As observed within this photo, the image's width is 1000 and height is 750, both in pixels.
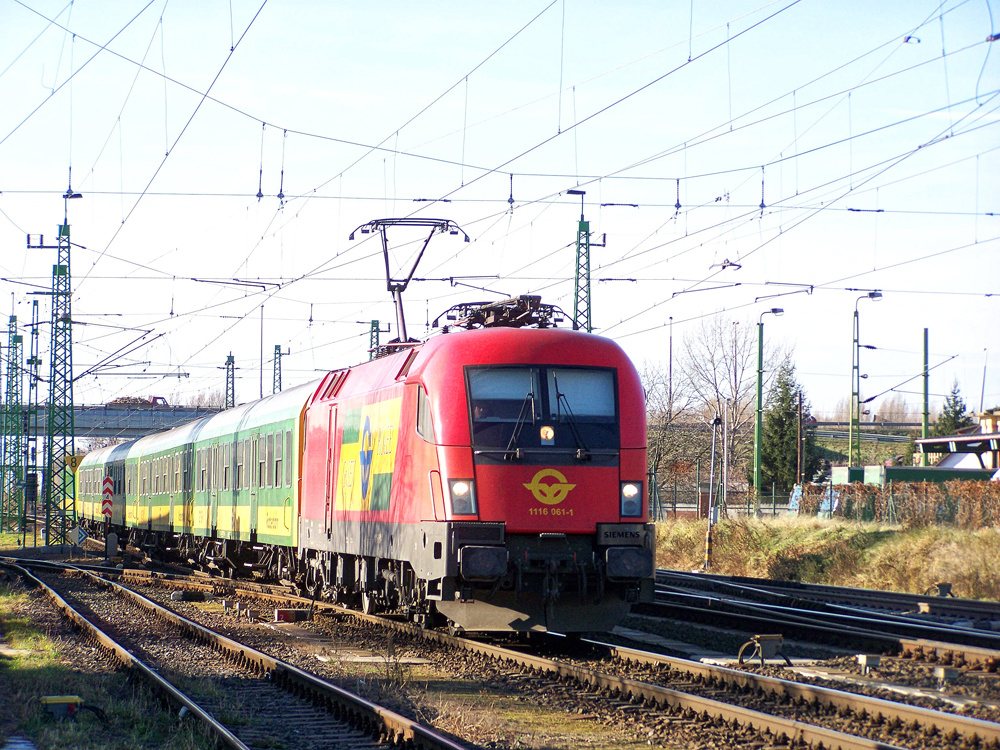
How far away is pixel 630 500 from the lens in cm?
1278

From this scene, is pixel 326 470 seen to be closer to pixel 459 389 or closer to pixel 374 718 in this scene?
pixel 459 389

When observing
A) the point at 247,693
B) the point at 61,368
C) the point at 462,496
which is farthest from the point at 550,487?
the point at 61,368

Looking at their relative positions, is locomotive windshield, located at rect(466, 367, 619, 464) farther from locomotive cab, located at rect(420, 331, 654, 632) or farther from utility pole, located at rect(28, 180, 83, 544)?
utility pole, located at rect(28, 180, 83, 544)

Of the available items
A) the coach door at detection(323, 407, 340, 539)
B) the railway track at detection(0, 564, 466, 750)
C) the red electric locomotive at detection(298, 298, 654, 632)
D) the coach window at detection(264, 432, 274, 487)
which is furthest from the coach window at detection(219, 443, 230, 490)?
the red electric locomotive at detection(298, 298, 654, 632)

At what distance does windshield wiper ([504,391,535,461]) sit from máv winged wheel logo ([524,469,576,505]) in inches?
13.1

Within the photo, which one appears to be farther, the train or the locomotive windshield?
the locomotive windshield

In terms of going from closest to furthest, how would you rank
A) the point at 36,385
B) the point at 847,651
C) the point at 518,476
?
the point at 518,476
the point at 847,651
the point at 36,385

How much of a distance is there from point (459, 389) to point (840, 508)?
25712 millimetres

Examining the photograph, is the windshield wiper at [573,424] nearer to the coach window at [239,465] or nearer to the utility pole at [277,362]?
the coach window at [239,465]

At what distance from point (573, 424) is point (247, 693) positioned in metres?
4.52

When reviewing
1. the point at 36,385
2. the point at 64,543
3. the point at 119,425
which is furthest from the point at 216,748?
the point at 119,425

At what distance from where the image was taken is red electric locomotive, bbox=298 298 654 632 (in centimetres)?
1216

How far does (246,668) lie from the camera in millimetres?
12539

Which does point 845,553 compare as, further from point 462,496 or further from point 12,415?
point 12,415
